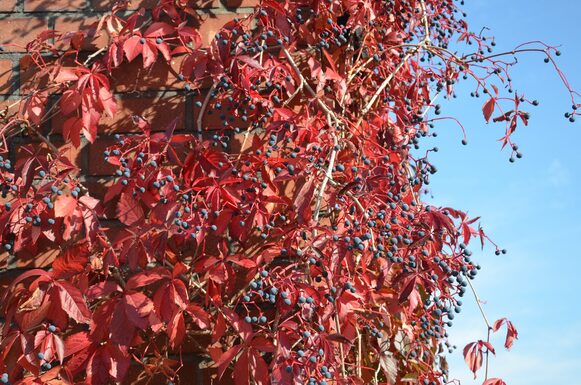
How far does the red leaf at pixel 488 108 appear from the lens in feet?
7.28

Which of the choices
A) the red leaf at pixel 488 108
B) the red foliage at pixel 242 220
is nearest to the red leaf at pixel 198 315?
the red foliage at pixel 242 220

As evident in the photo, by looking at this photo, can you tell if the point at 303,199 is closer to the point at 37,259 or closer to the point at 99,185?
the point at 99,185

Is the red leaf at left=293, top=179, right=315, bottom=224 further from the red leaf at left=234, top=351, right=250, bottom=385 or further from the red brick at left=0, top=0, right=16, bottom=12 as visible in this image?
the red brick at left=0, top=0, right=16, bottom=12

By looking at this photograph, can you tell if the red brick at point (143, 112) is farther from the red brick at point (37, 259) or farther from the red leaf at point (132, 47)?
the red brick at point (37, 259)

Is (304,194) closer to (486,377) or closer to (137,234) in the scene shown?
(137,234)

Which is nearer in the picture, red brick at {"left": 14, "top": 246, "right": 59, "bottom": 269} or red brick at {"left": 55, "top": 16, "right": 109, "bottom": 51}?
red brick at {"left": 14, "top": 246, "right": 59, "bottom": 269}

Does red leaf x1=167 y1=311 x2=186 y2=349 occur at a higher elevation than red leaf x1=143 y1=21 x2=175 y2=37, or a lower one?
lower

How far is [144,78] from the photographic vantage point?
6.98 feet

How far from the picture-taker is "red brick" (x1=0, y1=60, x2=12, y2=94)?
2161 mm

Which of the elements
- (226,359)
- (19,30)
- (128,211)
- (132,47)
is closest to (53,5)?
(19,30)

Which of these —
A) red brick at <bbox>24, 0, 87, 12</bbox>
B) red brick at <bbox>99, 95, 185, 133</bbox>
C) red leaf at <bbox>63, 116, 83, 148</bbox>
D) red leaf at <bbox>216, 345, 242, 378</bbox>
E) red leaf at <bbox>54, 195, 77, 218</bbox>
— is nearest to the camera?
red leaf at <bbox>216, 345, 242, 378</bbox>

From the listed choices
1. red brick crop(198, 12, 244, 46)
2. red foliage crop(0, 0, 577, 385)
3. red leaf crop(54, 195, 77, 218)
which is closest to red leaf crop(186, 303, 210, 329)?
red foliage crop(0, 0, 577, 385)

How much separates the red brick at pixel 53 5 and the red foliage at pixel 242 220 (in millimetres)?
93

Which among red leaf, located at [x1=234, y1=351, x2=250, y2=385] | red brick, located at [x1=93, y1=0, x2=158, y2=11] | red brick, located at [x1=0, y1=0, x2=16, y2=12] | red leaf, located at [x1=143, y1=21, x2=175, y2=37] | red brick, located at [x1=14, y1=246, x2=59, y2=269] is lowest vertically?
red leaf, located at [x1=234, y1=351, x2=250, y2=385]
